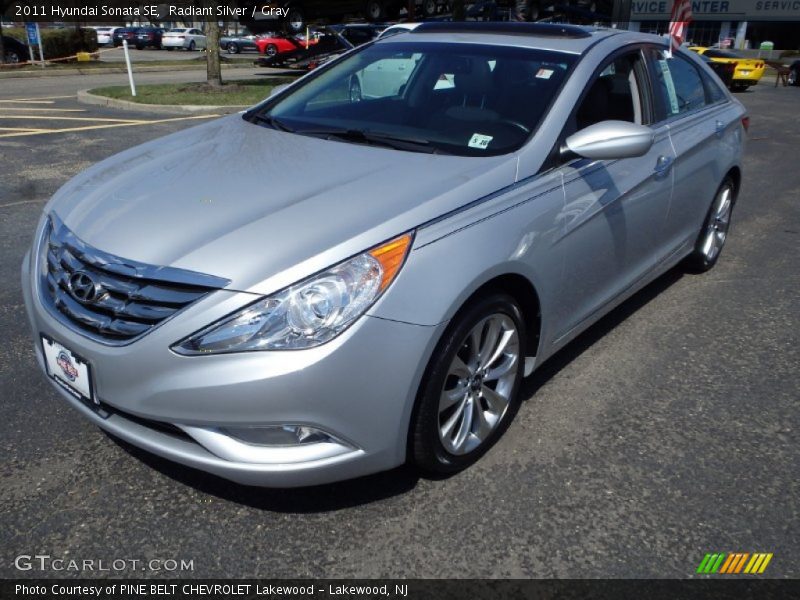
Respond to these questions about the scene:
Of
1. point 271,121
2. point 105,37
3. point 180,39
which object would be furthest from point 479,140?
point 105,37

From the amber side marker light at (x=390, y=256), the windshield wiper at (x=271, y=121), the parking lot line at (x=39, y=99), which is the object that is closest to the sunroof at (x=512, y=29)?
the windshield wiper at (x=271, y=121)

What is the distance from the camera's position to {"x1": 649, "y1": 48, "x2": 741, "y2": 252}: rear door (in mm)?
3992

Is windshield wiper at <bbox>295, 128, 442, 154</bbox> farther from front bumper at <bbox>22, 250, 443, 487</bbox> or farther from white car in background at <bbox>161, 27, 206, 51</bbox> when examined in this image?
white car in background at <bbox>161, 27, 206, 51</bbox>

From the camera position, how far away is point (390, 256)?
2291 millimetres

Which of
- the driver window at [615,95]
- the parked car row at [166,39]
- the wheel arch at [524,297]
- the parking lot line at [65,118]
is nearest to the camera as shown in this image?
the wheel arch at [524,297]

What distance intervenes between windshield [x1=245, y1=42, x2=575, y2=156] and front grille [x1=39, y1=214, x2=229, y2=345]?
1.26 metres

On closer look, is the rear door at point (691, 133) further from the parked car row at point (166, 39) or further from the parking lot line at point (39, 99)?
the parked car row at point (166, 39)

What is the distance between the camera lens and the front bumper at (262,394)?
83.9 inches

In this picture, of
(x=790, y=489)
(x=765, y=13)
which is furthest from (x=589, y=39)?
(x=765, y=13)

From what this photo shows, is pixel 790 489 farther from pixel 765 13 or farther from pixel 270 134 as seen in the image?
pixel 765 13

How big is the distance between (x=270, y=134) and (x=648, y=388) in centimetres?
220

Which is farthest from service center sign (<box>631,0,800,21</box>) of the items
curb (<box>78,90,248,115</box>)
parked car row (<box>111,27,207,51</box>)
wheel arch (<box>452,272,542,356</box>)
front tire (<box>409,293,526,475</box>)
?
front tire (<box>409,293,526,475</box>)

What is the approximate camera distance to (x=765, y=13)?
42.1 meters

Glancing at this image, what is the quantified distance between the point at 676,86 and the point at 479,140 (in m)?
1.80
